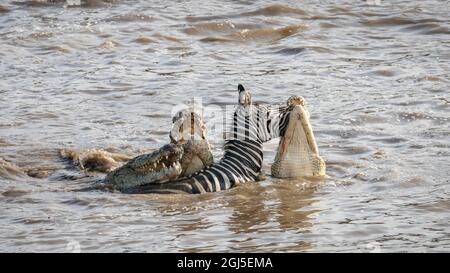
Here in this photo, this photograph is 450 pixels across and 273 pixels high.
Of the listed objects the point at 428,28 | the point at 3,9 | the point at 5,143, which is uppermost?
the point at 3,9

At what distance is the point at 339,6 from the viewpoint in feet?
50.3

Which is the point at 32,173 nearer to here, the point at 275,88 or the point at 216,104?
the point at 216,104

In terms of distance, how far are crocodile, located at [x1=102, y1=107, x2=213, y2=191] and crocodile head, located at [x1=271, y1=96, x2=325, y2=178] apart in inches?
27.8

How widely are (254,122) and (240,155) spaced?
0.31 meters

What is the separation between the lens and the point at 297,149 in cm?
841

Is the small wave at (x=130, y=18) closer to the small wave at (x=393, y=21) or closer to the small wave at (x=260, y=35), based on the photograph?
the small wave at (x=260, y=35)

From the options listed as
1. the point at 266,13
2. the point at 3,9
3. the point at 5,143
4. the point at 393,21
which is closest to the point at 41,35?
the point at 3,9

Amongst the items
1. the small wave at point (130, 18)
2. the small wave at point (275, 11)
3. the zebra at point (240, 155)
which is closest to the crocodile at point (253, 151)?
the zebra at point (240, 155)

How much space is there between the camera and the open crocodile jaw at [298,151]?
27.1 ft

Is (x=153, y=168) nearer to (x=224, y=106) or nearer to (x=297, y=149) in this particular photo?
(x=297, y=149)

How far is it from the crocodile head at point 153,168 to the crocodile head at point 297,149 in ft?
3.22

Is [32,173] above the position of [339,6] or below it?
below
